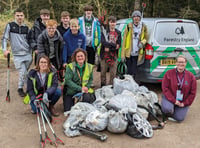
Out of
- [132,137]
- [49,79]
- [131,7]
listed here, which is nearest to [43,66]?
[49,79]

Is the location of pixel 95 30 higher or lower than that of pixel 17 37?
higher

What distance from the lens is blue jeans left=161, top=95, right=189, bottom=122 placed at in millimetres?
4398

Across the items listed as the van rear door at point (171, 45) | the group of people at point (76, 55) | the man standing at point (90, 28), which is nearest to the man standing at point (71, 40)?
the group of people at point (76, 55)

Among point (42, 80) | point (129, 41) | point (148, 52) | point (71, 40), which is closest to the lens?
point (42, 80)

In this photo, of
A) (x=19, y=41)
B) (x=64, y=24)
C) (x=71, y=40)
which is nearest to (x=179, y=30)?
(x=71, y=40)

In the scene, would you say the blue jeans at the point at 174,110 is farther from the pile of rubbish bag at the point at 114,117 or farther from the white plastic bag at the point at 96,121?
the white plastic bag at the point at 96,121

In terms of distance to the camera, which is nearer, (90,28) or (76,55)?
(76,55)

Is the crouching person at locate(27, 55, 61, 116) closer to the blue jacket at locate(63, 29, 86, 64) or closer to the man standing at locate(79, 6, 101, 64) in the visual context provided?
the blue jacket at locate(63, 29, 86, 64)

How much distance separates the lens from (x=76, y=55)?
4520mm

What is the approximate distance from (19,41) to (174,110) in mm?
3903

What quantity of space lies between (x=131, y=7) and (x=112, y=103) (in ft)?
49.3

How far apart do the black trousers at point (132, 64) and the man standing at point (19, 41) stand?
2532mm

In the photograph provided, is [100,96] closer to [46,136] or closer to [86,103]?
[86,103]

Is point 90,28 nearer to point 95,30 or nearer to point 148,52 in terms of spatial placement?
point 95,30
